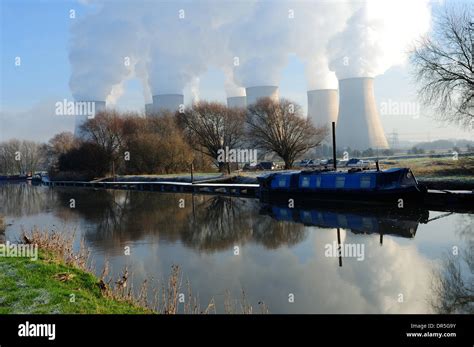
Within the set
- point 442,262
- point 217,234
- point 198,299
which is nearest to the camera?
point 198,299

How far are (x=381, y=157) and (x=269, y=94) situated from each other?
638 inches

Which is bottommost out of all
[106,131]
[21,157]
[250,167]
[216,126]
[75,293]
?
[75,293]

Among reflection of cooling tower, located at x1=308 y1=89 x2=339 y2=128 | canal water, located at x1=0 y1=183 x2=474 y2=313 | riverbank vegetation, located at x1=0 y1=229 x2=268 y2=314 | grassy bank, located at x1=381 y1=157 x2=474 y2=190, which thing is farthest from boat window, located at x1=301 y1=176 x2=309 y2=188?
reflection of cooling tower, located at x1=308 y1=89 x2=339 y2=128

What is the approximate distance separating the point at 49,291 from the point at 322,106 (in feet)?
157

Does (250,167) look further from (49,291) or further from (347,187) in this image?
(49,291)

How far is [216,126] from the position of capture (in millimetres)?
48344

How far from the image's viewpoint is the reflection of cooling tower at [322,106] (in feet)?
172

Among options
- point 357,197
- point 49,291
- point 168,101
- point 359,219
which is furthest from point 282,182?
point 168,101

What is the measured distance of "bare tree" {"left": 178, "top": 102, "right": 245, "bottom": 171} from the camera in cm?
4788

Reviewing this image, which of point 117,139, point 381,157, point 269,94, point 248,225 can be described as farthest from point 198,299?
point 381,157

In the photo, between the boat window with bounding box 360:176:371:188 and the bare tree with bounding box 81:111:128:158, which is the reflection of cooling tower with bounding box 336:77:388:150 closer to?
the bare tree with bounding box 81:111:128:158
